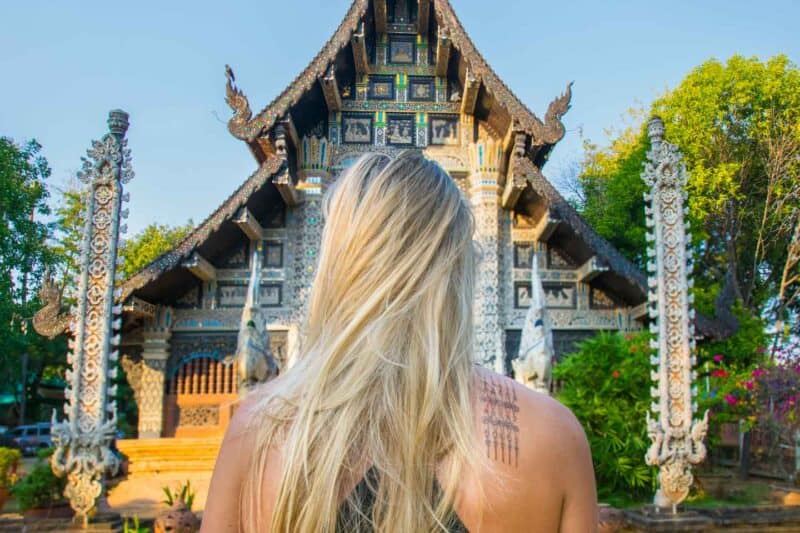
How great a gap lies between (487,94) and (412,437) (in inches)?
432

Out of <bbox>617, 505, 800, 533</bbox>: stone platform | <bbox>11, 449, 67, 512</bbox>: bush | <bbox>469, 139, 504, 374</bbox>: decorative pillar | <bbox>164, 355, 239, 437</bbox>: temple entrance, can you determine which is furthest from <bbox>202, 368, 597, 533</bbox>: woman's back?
<bbox>164, 355, 239, 437</bbox>: temple entrance

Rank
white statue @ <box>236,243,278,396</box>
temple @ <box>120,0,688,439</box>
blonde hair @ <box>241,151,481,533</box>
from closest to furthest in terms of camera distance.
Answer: blonde hair @ <box>241,151,481,533</box>, white statue @ <box>236,243,278,396</box>, temple @ <box>120,0,688,439</box>

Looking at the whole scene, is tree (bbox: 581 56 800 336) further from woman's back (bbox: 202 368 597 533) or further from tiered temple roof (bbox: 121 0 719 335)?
woman's back (bbox: 202 368 597 533)

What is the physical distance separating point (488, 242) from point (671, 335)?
4.23 meters

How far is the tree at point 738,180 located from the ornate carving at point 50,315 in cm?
1345

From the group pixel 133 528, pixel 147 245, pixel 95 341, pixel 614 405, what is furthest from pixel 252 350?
pixel 147 245

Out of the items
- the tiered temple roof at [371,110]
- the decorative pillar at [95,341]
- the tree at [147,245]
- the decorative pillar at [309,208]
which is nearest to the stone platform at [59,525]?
the decorative pillar at [95,341]

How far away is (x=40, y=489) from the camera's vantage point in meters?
8.02

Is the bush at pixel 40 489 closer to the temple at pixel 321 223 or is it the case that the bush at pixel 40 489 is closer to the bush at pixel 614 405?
the temple at pixel 321 223

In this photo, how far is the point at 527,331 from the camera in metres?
9.97

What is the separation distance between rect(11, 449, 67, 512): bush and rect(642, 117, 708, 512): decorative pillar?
678 cm

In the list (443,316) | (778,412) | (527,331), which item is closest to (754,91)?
(778,412)

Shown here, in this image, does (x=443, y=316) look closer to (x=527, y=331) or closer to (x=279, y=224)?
(x=527, y=331)

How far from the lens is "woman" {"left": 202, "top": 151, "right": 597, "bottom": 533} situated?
109 cm
